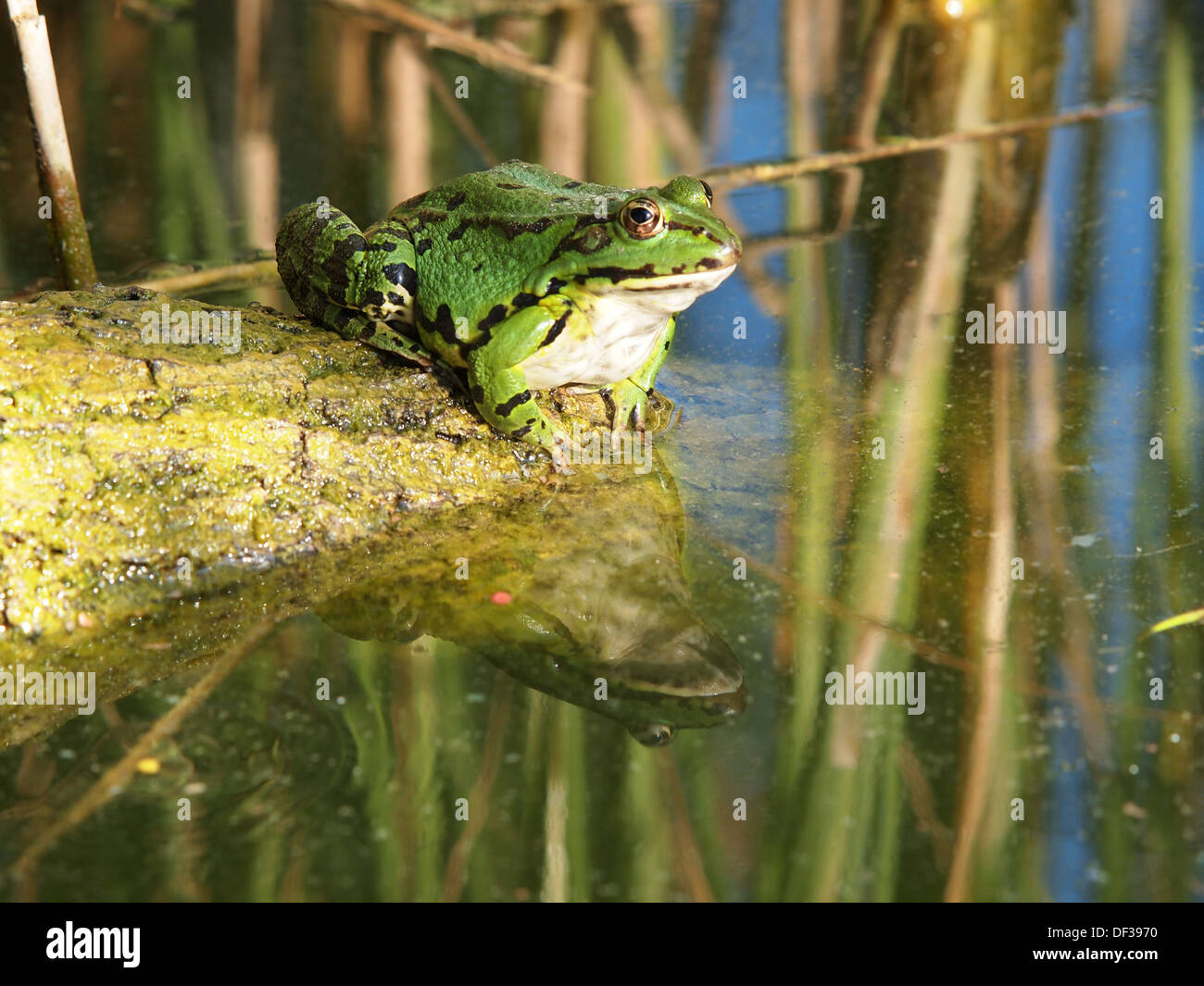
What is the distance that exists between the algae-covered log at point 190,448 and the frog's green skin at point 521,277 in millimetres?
184

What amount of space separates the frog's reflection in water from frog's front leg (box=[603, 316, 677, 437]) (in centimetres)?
30

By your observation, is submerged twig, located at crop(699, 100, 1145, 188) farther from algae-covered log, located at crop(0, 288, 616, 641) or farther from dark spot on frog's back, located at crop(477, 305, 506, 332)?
algae-covered log, located at crop(0, 288, 616, 641)

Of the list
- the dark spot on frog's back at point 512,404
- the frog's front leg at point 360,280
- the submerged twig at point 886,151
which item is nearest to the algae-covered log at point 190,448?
the frog's front leg at point 360,280

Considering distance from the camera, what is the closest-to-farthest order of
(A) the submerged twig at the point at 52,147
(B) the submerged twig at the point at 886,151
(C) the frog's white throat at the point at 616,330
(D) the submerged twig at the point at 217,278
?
1. (C) the frog's white throat at the point at 616,330
2. (A) the submerged twig at the point at 52,147
3. (D) the submerged twig at the point at 217,278
4. (B) the submerged twig at the point at 886,151

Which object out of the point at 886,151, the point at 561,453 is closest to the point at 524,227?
the point at 561,453

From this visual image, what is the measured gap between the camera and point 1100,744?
148 inches

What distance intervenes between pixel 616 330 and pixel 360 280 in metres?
0.96

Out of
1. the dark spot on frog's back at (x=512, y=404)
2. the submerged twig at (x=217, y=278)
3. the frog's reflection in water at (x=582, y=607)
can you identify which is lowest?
the frog's reflection in water at (x=582, y=607)

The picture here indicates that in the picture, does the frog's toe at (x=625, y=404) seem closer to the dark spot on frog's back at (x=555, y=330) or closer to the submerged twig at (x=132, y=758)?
the dark spot on frog's back at (x=555, y=330)

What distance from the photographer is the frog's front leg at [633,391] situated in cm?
531

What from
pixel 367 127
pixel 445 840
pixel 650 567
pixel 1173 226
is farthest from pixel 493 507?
pixel 367 127

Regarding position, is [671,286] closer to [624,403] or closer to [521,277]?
[521,277]

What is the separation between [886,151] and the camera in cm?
808
